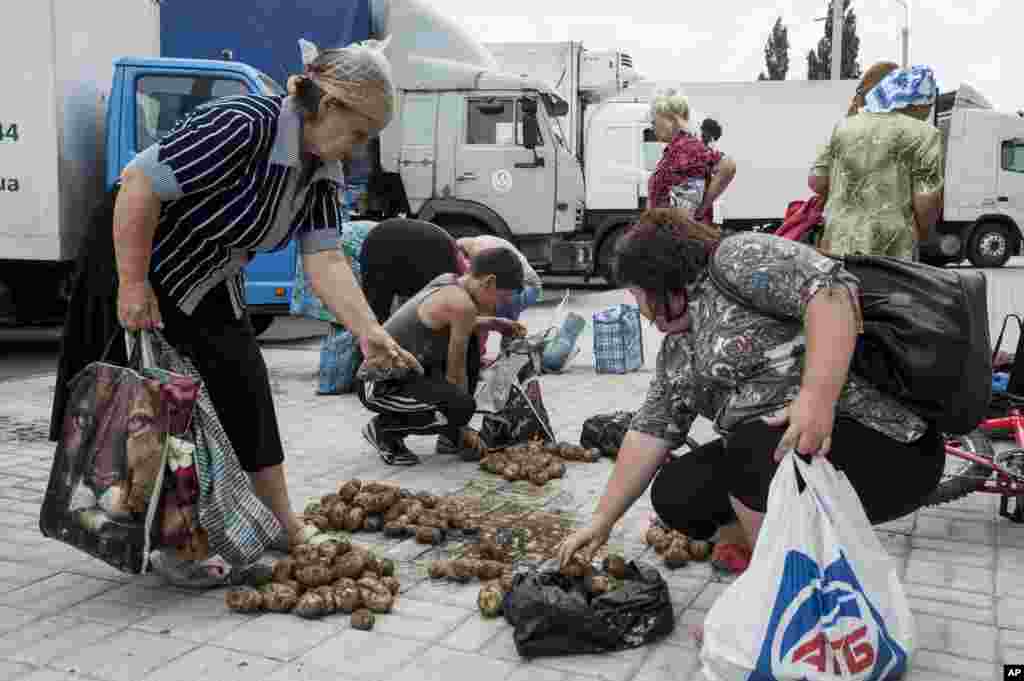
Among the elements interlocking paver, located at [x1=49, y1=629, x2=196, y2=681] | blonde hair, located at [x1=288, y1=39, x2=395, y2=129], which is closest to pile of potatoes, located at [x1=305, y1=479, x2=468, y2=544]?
interlocking paver, located at [x1=49, y1=629, x2=196, y2=681]

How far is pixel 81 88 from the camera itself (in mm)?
8180

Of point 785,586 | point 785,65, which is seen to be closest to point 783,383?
point 785,586

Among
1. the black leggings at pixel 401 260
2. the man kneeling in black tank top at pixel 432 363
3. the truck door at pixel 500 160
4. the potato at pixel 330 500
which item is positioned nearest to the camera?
the potato at pixel 330 500

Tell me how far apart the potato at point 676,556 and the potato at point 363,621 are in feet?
3.56

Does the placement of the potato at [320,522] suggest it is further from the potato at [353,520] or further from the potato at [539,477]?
the potato at [539,477]

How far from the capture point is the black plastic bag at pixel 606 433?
532 cm

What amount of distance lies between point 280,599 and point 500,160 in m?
10.2

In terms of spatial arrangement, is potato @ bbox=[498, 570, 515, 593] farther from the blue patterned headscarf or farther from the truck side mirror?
the truck side mirror

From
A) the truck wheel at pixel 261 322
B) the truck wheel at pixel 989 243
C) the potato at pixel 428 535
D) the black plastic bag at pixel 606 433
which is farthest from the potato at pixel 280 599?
the truck wheel at pixel 989 243

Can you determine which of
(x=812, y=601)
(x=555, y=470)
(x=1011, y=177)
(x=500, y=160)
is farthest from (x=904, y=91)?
(x=1011, y=177)

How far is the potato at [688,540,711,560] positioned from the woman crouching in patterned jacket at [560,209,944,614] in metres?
0.62

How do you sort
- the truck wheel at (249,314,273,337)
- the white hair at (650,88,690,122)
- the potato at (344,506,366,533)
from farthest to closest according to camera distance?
the truck wheel at (249,314,273,337) < the white hair at (650,88,690,122) < the potato at (344,506,366,533)

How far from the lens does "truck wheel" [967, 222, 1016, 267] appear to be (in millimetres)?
20078

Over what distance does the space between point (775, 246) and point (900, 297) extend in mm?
414
